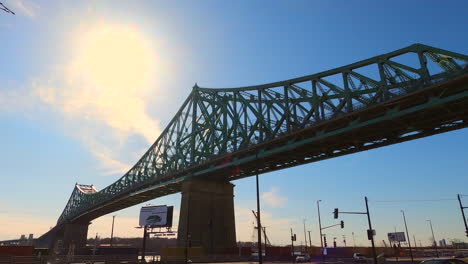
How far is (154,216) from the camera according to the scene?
185 ft

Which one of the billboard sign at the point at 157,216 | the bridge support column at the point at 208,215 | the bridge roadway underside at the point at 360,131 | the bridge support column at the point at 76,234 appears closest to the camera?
the bridge roadway underside at the point at 360,131

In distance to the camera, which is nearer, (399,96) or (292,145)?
(399,96)

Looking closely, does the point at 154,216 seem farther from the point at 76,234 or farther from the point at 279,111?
the point at 76,234

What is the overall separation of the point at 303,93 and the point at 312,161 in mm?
10898

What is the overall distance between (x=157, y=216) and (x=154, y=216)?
0.52 m

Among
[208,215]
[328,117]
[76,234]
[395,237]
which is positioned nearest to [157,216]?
[208,215]

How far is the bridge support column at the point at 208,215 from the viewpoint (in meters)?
58.5

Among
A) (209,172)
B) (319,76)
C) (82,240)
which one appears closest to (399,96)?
(319,76)

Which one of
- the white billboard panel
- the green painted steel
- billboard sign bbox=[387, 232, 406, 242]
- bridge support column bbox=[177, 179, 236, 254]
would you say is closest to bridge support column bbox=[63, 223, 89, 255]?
the green painted steel

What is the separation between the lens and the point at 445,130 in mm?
40156

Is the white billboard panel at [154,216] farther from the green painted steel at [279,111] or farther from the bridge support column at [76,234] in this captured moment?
the bridge support column at [76,234]

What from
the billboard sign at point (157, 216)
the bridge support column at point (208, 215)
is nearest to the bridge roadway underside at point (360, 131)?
the bridge support column at point (208, 215)

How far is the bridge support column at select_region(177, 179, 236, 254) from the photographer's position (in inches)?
2304

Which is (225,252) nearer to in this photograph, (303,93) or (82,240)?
(303,93)
